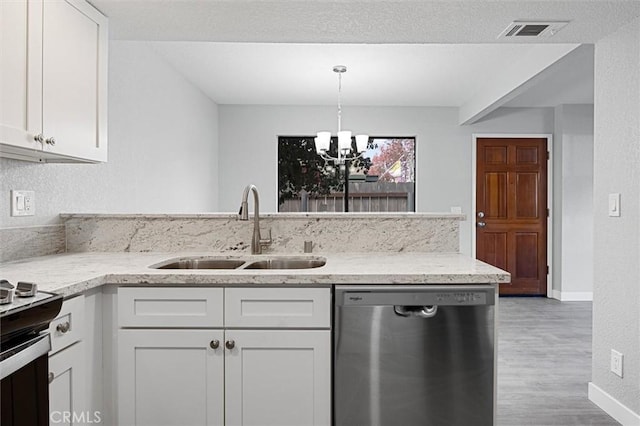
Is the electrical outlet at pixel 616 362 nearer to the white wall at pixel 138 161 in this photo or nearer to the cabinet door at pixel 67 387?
the cabinet door at pixel 67 387

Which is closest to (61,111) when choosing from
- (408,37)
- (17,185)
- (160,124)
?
(17,185)

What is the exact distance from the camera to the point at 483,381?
1.76 meters

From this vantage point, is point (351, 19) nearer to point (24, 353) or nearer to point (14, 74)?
point (14, 74)

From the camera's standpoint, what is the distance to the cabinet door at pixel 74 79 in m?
1.78

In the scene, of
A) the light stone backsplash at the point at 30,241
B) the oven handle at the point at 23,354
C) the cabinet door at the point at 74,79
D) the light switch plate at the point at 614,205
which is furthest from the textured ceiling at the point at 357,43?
the oven handle at the point at 23,354

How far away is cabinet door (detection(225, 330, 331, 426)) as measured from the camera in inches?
68.7

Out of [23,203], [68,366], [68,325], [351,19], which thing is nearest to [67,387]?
[68,366]

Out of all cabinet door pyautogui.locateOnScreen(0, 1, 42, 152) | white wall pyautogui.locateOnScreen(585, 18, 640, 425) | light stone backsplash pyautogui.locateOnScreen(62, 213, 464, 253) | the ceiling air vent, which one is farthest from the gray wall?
cabinet door pyautogui.locateOnScreen(0, 1, 42, 152)

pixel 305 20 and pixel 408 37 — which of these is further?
pixel 408 37

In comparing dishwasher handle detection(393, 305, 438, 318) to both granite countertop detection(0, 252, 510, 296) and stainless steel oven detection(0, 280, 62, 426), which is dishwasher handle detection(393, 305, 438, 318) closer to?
granite countertop detection(0, 252, 510, 296)

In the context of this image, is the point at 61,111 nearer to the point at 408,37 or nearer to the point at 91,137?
the point at 91,137

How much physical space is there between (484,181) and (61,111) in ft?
17.1

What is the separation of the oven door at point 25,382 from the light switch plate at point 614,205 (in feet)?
8.35

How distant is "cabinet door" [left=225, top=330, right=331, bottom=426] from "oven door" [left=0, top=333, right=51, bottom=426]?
0.68 m
